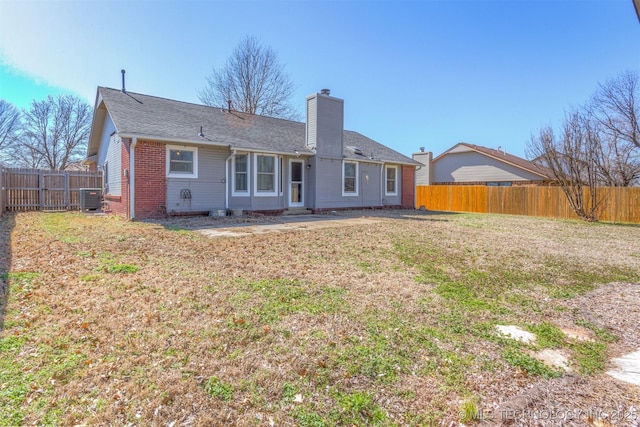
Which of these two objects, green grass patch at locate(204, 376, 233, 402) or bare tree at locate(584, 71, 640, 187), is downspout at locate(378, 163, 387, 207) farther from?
green grass patch at locate(204, 376, 233, 402)

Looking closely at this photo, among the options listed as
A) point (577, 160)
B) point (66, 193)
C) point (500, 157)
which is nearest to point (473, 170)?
point (500, 157)

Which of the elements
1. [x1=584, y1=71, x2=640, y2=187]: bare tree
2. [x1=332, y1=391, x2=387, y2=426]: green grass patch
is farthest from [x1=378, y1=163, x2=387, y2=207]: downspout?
[x1=332, y1=391, x2=387, y2=426]: green grass patch

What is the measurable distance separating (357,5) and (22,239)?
11448 millimetres

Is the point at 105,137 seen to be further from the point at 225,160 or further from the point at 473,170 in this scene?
the point at 473,170

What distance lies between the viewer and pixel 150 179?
1018cm

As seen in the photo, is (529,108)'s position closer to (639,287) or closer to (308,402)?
(639,287)

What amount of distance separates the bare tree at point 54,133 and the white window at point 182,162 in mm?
27519

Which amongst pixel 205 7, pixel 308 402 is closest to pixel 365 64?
pixel 205 7

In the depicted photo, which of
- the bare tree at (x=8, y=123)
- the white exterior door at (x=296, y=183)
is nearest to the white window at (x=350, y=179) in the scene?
the white exterior door at (x=296, y=183)

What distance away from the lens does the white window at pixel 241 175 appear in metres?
12.0

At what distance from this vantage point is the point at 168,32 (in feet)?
41.2

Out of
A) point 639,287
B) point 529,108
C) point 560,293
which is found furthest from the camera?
point 529,108

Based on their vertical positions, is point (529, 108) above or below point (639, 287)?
above

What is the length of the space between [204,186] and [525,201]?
50.7ft
